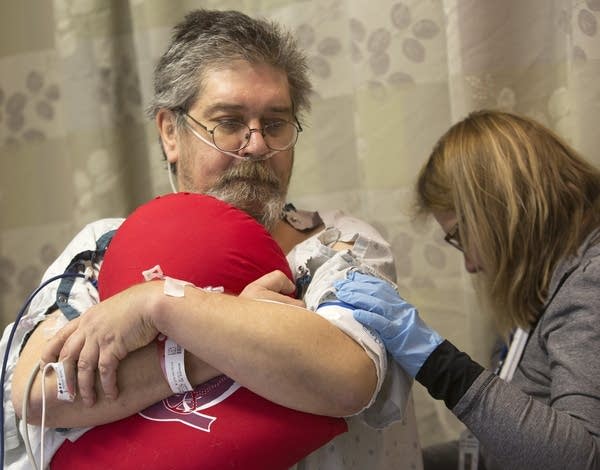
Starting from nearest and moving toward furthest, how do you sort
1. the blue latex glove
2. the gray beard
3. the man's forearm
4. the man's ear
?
1. the man's forearm
2. the blue latex glove
3. the gray beard
4. the man's ear

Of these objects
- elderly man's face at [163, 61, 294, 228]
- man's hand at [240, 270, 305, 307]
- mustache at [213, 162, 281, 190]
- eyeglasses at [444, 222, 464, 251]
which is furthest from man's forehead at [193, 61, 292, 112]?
eyeglasses at [444, 222, 464, 251]

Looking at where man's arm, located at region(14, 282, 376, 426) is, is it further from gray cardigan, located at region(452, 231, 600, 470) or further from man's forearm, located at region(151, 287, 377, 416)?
gray cardigan, located at region(452, 231, 600, 470)

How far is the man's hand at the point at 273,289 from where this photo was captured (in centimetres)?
102

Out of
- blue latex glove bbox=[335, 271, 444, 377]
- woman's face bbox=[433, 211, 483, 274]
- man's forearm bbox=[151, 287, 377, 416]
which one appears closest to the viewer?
man's forearm bbox=[151, 287, 377, 416]

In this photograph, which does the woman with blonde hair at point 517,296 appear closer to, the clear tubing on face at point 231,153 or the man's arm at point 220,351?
the man's arm at point 220,351

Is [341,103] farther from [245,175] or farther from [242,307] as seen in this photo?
[242,307]

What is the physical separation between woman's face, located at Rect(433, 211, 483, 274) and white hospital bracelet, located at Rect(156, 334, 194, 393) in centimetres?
79

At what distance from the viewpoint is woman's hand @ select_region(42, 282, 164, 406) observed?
98 cm

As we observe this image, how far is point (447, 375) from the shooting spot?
117cm

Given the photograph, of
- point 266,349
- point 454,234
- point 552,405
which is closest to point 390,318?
point 266,349

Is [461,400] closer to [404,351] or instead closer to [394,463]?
[404,351]

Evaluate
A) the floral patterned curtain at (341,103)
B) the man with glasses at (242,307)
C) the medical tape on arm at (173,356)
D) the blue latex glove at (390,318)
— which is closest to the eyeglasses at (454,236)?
the floral patterned curtain at (341,103)

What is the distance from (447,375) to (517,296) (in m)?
0.39

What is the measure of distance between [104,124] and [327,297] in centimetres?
98
